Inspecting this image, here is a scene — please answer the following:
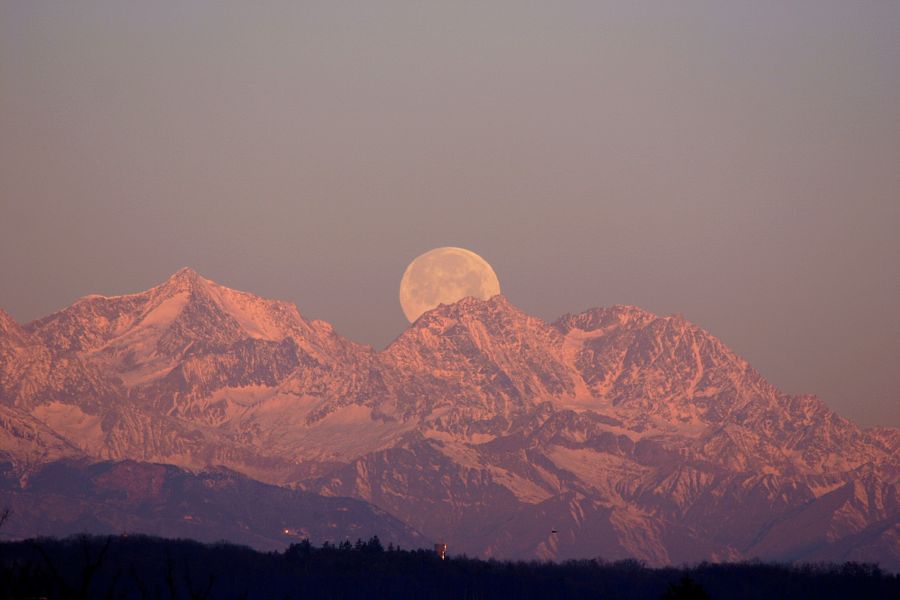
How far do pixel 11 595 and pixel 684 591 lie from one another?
61754mm

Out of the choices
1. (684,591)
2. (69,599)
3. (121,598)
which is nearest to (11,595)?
(69,599)

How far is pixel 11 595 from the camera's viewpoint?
4050 centimetres

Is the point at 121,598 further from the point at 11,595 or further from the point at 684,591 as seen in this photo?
the point at 684,591

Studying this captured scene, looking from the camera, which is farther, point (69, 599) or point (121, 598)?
point (121, 598)

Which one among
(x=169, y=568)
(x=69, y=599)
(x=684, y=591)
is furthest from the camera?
(x=684, y=591)

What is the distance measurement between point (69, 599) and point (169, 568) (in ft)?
15.6

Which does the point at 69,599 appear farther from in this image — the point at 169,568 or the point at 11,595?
the point at 169,568

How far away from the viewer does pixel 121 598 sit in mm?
46062

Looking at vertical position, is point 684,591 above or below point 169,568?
above

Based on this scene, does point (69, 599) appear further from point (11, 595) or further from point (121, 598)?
point (121, 598)

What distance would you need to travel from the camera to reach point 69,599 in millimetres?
39188

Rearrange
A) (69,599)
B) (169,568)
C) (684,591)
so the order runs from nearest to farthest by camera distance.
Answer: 1. (69,599)
2. (169,568)
3. (684,591)

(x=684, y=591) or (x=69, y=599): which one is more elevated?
(x=684, y=591)

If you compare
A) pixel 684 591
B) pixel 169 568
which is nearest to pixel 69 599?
pixel 169 568
